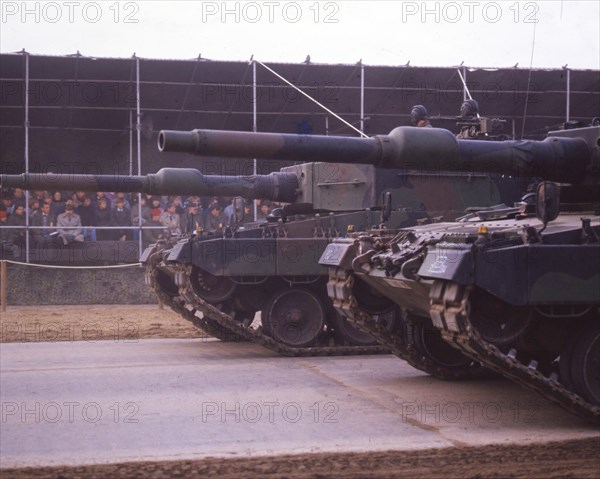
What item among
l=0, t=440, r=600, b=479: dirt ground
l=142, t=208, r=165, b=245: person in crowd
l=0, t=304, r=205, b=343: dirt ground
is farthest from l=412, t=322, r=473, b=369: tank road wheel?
l=142, t=208, r=165, b=245: person in crowd

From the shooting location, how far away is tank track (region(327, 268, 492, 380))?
33.7ft

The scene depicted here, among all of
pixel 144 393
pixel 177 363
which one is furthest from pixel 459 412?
pixel 177 363

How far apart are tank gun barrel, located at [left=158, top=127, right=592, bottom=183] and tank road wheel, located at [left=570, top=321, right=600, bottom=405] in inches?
58.3

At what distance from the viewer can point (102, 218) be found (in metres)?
20.8

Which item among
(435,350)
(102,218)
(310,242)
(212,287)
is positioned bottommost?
(435,350)

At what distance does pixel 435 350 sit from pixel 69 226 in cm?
1127

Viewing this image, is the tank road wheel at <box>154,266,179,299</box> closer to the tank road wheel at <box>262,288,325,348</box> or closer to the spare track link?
the spare track link

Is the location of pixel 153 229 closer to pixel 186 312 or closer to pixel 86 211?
pixel 86 211

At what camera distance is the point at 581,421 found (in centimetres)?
841

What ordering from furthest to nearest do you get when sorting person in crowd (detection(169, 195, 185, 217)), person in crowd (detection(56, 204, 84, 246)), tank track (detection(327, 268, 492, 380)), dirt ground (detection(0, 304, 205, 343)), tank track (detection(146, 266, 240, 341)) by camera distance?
person in crowd (detection(169, 195, 185, 217))
person in crowd (detection(56, 204, 84, 246))
dirt ground (detection(0, 304, 205, 343))
tank track (detection(146, 266, 240, 341))
tank track (detection(327, 268, 492, 380))

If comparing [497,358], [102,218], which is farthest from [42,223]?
[497,358]

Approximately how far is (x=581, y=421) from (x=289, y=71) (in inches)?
530

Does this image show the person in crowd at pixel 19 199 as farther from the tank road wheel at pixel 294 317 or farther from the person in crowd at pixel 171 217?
the tank road wheel at pixel 294 317

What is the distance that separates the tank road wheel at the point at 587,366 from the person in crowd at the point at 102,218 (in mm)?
14055
